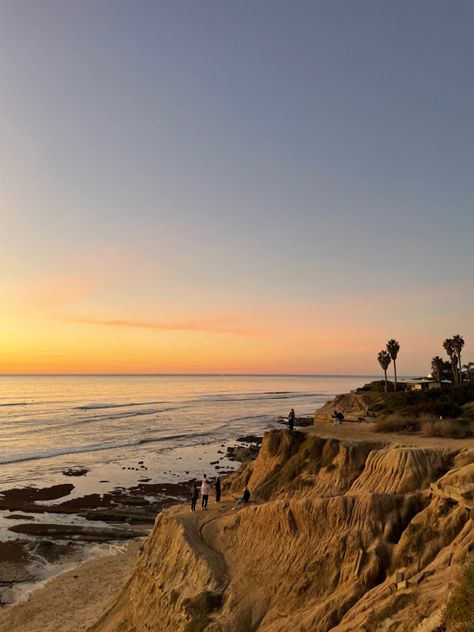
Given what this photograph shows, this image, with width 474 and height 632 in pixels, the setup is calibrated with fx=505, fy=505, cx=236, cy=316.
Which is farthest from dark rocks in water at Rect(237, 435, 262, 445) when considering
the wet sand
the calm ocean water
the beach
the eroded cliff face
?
the eroded cliff face

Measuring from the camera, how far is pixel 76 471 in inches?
2067

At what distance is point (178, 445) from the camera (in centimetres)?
6788

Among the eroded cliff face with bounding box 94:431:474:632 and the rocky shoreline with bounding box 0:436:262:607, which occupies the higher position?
the eroded cliff face with bounding box 94:431:474:632

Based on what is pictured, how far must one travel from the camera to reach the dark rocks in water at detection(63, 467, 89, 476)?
51281 millimetres

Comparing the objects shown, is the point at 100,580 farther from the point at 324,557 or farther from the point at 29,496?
the point at 29,496

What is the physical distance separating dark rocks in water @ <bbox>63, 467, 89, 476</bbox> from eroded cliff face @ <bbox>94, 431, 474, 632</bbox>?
31.9 meters

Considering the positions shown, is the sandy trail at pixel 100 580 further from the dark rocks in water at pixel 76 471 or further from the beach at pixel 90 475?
the dark rocks in water at pixel 76 471

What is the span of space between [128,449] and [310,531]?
5107cm

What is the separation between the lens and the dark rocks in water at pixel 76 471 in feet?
168

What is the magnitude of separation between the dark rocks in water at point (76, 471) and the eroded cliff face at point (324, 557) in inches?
1257

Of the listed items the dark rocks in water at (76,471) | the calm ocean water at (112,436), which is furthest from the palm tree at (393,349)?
the dark rocks in water at (76,471)

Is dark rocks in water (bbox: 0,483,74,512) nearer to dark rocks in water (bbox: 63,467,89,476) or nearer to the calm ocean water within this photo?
the calm ocean water

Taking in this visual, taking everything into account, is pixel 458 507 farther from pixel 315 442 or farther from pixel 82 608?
pixel 82 608

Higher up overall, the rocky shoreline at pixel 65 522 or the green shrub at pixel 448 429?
the green shrub at pixel 448 429
